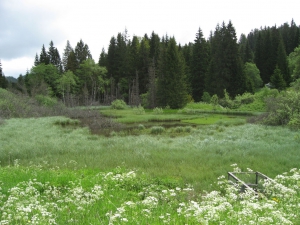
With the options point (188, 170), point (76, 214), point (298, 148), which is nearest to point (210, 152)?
point (188, 170)

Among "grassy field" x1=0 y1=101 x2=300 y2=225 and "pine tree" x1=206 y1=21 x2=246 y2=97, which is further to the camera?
"pine tree" x1=206 y1=21 x2=246 y2=97

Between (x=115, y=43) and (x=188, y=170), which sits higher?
(x=115, y=43)

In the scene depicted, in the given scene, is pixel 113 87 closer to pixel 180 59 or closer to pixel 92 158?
pixel 180 59

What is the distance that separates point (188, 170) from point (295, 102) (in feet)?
48.4

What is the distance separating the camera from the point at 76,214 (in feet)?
15.5

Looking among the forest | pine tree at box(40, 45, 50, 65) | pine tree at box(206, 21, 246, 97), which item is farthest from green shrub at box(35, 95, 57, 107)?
pine tree at box(40, 45, 50, 65)

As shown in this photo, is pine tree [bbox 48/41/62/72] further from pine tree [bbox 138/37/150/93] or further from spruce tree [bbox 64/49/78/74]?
pine tree [bbox 138/37/150/93]

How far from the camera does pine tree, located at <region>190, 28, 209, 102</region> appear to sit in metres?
62.2

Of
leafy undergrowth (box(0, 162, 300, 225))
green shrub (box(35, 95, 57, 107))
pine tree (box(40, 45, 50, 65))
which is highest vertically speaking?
pine tree (box(40, 45, 50, 65))

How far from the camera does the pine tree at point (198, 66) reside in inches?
2450

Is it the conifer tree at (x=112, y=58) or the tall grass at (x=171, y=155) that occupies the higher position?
the conifer tree at (x=112, y=58)

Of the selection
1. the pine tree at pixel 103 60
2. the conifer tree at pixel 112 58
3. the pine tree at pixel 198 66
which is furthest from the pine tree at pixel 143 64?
the pine tree at pixel 103 60

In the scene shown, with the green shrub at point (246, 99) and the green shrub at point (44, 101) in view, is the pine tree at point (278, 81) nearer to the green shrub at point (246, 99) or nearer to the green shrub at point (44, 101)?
the green shrub at point (246, 99)

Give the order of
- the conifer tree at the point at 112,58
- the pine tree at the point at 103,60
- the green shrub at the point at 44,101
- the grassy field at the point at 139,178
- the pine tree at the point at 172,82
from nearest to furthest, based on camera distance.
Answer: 1. the grassy field at the point at 139,178
2. the green shrub at the point at 44,101
3. the pine tree at the point at 172,82
4. the conifer tree at the point at 112,58
5. the pine tree at the point at 103,60
